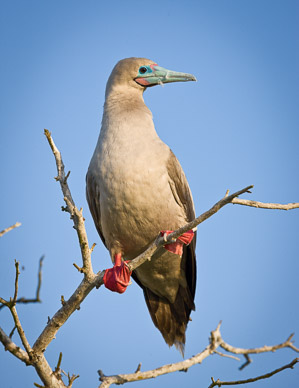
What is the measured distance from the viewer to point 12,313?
4.12 meters

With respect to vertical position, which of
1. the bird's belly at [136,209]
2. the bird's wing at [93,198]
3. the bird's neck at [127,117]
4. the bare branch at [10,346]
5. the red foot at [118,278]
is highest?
the bird's neck at [127,117]

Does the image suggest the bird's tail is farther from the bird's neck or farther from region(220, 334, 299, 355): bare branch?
region(220, 334, 299, 355): bare branch

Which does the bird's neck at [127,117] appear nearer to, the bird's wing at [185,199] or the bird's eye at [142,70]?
the bird's eye at [142,70]

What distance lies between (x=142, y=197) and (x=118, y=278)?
870 millimetres

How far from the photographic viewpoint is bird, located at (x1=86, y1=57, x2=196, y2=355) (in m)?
5.55

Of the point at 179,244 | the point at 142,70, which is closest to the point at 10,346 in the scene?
the point at 179,244

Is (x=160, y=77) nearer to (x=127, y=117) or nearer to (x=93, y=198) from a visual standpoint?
(x=127, y=117)

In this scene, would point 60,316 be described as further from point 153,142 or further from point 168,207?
point 153,142

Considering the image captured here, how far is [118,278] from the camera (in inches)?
209

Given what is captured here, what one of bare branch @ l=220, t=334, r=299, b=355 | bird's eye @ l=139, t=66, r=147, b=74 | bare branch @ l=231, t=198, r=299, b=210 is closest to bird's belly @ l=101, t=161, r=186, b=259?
bare branch @ l=231, t=198, r=299, b=210

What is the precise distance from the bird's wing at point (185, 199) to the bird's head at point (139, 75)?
1154 mm

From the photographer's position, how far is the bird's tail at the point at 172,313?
21.2 ft

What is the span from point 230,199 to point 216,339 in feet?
3.58

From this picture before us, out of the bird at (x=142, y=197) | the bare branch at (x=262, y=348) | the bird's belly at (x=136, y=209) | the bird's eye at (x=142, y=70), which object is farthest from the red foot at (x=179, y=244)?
the bird's eye at (x=142, y=70)
